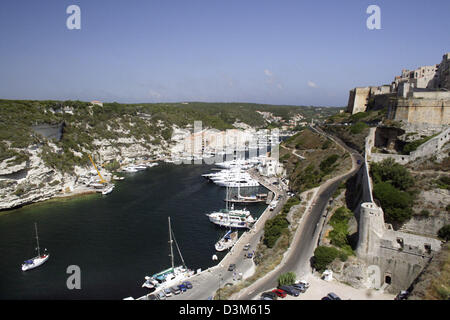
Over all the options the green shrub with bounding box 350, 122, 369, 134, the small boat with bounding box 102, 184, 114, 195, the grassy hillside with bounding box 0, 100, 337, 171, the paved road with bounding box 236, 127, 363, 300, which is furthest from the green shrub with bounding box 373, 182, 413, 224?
the grassy hillside with bounding box 0, 100, 337, 171

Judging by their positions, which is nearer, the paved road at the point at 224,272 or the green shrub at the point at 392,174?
the paved road at the point at 224,272

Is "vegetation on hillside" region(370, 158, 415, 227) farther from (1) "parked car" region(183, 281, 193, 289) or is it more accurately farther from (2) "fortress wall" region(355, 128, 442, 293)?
(1) "parked car" region(183, 281, 193, 289)

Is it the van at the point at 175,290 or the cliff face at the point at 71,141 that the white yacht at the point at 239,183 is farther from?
the van at the point at 175,290

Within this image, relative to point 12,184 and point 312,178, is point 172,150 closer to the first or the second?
point 12,184

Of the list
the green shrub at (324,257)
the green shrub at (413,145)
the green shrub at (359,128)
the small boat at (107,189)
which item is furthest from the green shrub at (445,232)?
the small boat at (107,189)

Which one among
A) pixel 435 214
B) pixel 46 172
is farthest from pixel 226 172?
pixel 435 214

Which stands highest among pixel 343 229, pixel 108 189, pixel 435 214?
pixel 435 214

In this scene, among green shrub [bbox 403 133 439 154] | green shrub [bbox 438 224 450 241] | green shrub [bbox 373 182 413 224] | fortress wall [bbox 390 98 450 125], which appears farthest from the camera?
fortress wall [bbox 390 98 450 125]
